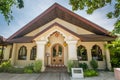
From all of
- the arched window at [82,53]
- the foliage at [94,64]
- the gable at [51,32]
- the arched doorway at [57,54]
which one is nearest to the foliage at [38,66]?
the gable at [51,32]

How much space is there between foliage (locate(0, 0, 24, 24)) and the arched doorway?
22.0 ft

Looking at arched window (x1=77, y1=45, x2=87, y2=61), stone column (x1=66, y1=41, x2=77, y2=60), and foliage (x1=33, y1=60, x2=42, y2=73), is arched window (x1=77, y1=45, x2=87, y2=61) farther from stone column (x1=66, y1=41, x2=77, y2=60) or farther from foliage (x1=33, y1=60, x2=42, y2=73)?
foliage (x1=33, y1=60, x2=42, y2=73)

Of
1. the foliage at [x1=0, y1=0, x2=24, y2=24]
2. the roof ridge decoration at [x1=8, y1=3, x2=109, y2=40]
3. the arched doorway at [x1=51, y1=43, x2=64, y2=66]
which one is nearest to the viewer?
the foliage at [x1=0, y1=0, x2=24, y2=24]

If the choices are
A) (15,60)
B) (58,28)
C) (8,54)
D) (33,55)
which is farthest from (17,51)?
(58,28)

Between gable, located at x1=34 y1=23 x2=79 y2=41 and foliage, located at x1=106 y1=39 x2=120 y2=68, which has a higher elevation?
gable, located at x1=34 y1=23 x2=79 y2=41

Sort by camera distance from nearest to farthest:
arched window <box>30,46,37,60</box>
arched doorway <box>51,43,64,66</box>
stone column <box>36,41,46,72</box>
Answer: stone column <box>36,41,46,72</box> → arched doorway <box>51,43,64,66</box> → arched window <box>30,46,37,60</box>

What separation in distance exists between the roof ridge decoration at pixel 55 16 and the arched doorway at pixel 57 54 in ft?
11.6

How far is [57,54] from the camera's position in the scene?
1541 centimetres

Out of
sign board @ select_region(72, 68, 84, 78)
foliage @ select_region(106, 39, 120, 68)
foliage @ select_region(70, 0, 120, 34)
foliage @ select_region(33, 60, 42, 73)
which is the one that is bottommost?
sign board @ select_region(72, 68, 84, 78)

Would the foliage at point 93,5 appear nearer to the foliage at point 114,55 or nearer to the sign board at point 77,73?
the sign board at point 77,73

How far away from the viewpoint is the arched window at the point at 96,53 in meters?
15.2

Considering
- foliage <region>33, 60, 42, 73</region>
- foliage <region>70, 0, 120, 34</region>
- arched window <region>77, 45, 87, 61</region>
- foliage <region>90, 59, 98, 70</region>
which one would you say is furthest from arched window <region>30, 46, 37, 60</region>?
foliage <region>70, 0, 120, 34</region>

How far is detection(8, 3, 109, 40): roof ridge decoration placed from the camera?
15025 millimetres

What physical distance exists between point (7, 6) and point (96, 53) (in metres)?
10.9
